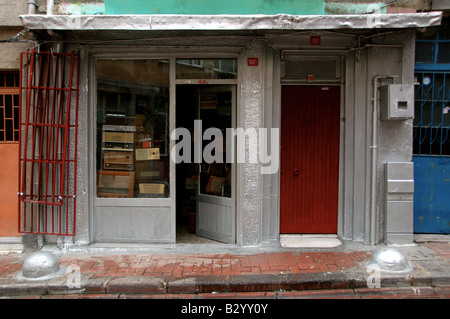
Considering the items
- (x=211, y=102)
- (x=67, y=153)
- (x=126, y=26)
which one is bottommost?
(x=67, y=153)

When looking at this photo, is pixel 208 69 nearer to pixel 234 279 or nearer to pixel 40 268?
pixel 234 279

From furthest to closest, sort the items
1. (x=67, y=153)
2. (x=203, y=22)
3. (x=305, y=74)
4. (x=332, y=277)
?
(x=305, y=74), (x=67, y=153), (x=203, y=22), (x=332, y=277)

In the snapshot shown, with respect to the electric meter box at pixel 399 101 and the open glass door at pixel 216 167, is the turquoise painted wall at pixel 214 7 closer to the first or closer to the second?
the open glass door at pixel 216 167

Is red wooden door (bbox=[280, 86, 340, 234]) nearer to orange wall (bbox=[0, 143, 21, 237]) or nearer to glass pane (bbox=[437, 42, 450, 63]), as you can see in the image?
glass pane (bbox=[437, 42, 450, 63])

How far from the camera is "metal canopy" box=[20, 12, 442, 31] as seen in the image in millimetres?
5453

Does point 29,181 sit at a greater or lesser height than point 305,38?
lesser

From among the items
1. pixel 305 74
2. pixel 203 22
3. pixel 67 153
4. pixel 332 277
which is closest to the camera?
pixel 332 277

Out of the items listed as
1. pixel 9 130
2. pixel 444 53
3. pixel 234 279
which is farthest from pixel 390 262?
pixel 9 130

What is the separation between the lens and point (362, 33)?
245 inches

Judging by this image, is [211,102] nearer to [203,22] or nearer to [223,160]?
[223,160]

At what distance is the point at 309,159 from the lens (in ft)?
22.0

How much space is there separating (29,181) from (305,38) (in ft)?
16.5

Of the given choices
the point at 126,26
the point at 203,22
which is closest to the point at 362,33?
the point at 203,22

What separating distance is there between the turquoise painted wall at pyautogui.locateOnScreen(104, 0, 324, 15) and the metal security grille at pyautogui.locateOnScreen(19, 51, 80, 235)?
115 cm
